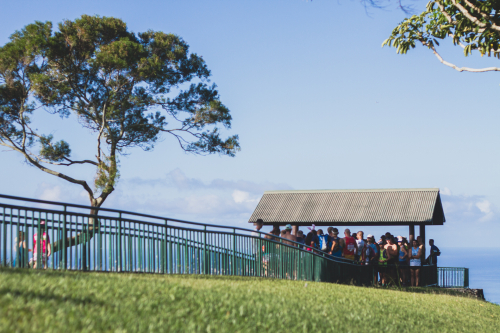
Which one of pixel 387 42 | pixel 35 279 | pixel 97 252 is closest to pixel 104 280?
pixel 35 279

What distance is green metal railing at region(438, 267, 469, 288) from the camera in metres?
24.4

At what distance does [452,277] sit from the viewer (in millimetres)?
24719

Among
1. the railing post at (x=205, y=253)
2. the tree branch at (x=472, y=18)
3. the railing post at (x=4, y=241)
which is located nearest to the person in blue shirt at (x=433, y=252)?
the railing post at (x=205, y=253)

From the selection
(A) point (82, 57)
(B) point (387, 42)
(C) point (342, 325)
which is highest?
(A) point (82, 57)

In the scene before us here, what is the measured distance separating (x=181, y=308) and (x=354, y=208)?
20272 millimetres

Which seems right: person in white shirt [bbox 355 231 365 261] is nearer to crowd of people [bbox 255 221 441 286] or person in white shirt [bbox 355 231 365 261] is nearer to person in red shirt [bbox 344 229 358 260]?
crowd of people [bbox 255 221 441 286]

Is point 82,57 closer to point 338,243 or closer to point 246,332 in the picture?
point 338,243

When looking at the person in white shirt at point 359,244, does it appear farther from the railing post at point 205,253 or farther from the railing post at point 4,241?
the railing post at point 4,241

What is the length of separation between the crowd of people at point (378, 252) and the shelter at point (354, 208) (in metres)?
3.44

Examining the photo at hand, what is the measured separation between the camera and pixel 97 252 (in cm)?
1021

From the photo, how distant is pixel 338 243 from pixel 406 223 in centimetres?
810

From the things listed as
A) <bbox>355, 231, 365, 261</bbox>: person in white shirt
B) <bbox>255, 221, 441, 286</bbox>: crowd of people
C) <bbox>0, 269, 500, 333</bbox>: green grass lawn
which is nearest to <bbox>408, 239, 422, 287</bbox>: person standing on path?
<bbox>255, 221, 441, 286</bbox>: crowd of people

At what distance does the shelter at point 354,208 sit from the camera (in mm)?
24594

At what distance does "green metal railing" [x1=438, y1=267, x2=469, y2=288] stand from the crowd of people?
14.3 feet
